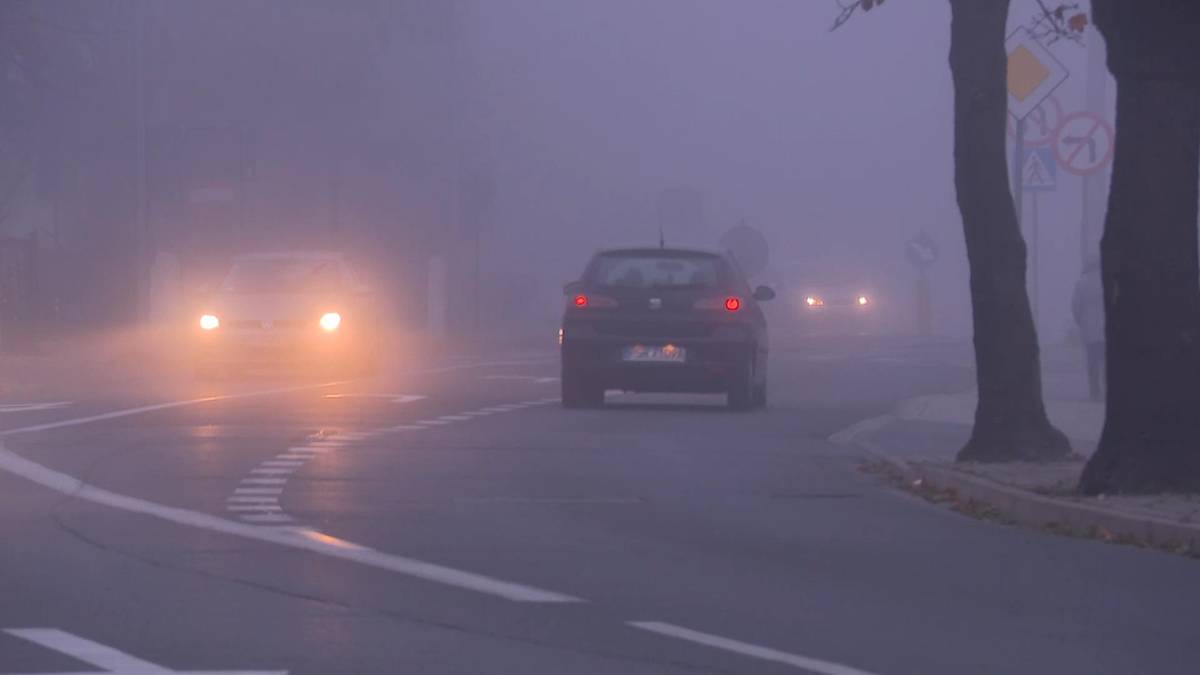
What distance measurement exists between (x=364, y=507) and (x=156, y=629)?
13.0ft

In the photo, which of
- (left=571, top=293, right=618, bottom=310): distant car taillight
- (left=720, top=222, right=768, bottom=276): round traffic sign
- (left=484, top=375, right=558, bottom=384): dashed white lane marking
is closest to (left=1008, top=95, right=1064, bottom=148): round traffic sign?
(left=571, top=293, right=618, bottom=310): distant car taillight

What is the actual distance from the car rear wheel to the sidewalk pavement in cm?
297

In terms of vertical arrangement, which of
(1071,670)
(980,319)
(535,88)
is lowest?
(1071,670)

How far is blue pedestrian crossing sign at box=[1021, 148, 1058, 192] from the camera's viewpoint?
21.5 meters

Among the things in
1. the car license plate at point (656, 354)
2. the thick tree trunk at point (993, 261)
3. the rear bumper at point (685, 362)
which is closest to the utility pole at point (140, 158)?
the rear bumper at point (685, 362)

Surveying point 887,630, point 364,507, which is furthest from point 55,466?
point 887,630

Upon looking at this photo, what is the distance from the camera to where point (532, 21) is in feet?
200

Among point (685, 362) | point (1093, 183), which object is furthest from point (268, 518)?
point (1093, 183)

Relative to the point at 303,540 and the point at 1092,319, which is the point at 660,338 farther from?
the point at 303,540

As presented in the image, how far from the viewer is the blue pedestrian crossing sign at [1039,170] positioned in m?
21.5

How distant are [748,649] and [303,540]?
343 centimetres

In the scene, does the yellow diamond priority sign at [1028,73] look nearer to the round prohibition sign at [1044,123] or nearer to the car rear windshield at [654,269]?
the round prohibition sign at [1044,123]

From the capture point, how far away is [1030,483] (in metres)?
12.7

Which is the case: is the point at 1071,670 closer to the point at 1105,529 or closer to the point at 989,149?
the point at 1105,529
